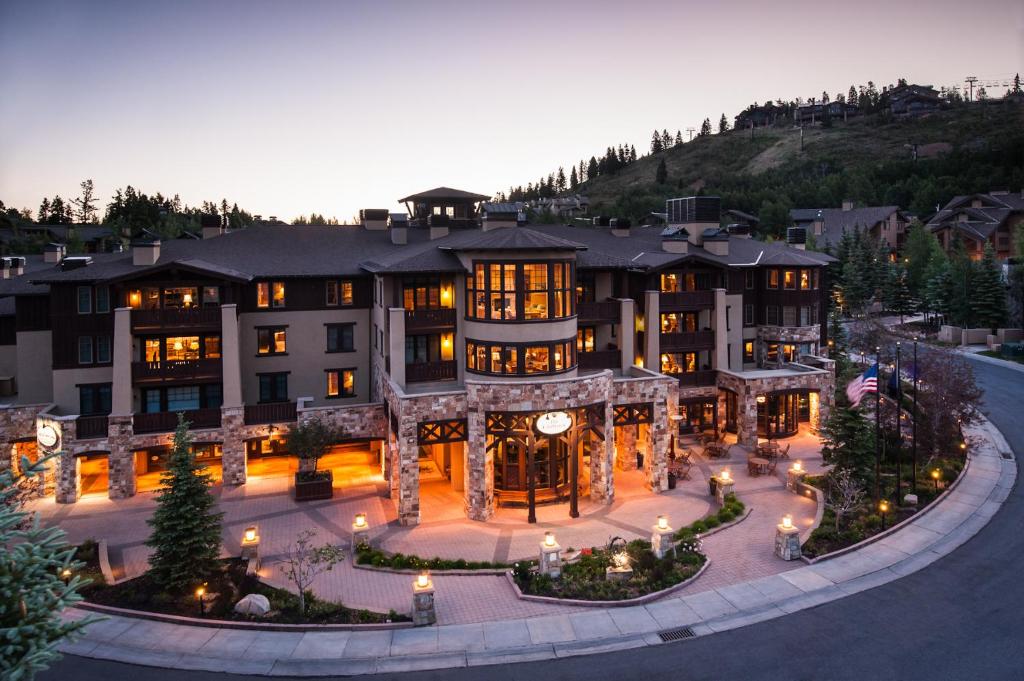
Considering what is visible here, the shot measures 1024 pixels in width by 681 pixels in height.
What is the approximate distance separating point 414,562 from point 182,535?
7.96 metres

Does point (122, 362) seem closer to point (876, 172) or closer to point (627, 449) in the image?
point (627, 449)

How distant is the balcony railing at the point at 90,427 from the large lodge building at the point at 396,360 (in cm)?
10

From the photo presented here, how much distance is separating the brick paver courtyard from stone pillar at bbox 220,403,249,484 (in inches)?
29.5

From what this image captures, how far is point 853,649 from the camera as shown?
19.7 metres

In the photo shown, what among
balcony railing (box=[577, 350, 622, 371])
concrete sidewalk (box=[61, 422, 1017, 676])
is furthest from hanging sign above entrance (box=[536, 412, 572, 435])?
concrete sidewalk (box=[61, 422, 1017, 676])

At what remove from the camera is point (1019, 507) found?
3022cm

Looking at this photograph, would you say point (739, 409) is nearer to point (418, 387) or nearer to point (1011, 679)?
point (418, 387)

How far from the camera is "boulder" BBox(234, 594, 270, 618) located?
2170cm

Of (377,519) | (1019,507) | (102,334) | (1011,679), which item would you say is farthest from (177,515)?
(1019,507)

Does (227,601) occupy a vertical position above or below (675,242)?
below

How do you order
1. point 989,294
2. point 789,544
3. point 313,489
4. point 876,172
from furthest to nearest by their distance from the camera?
point 876,172, point 989,294, point 313,489, point 789,544

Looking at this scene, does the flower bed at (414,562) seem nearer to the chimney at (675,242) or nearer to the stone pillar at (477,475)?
the stone pillar at (477,475)

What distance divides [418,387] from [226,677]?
17.9 metres

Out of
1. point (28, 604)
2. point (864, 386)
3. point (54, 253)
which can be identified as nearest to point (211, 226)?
point (54, 253)
